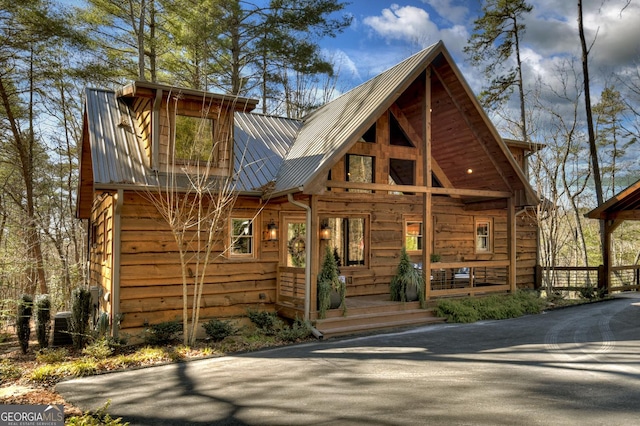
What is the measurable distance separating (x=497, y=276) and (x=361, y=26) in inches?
445

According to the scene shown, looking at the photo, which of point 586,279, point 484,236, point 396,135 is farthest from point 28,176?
point 586,279

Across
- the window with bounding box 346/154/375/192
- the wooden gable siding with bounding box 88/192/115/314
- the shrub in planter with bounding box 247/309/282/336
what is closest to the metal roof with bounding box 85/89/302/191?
the wooden gable siding with bounding box 88/192/115/314

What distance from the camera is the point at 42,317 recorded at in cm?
814

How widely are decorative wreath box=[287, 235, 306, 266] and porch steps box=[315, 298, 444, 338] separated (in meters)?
2.30

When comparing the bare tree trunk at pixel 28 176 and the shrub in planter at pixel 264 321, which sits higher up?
the bare tree trunk at pixel 28 176

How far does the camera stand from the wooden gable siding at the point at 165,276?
27.6ft

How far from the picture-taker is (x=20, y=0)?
13039 mm

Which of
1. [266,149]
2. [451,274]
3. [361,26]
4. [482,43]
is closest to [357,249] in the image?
[451,274]

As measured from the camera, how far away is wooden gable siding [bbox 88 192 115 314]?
8906 mm

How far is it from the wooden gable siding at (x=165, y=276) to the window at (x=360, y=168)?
2.84 m

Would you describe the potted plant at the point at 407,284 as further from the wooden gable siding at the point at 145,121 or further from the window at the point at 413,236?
the wooden gable siding at the point at 145,121

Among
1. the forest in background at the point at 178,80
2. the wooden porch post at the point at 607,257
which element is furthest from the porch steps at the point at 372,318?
the wooden porch post at the point at 607,257

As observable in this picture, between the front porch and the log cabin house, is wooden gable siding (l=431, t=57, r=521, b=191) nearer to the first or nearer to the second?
the log cabin house

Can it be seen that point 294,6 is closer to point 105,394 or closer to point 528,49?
point 528,49
